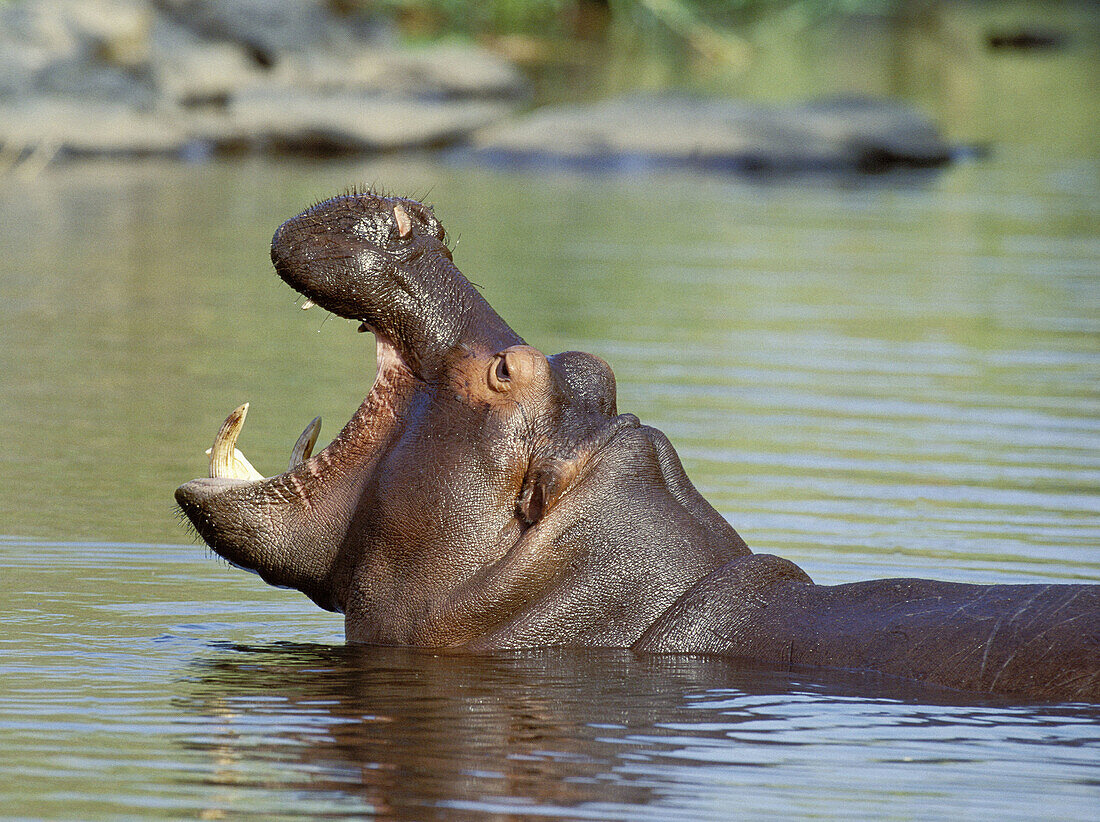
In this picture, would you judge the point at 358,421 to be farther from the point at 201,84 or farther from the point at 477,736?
the point at 201,84

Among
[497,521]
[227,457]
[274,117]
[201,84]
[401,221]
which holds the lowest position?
[497,521]

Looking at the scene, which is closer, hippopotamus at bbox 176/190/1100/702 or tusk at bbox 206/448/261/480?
hippopotamus at bbox 176/190/1100/702

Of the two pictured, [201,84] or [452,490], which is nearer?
[452,490]

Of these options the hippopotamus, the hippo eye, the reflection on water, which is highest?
the hippo eye

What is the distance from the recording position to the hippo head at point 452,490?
5438mm

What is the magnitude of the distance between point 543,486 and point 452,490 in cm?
23

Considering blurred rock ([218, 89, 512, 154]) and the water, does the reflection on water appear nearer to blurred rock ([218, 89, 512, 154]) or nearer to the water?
the water

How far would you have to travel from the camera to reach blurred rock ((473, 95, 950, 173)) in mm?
24344

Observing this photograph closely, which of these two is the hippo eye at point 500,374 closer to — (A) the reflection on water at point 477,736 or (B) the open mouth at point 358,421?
(B) the open mouth at point 358,421

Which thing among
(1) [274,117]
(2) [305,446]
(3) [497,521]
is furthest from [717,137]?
(3) [497,521]

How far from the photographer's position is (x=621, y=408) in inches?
399

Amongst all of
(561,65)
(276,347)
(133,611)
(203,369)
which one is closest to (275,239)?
(133,611)

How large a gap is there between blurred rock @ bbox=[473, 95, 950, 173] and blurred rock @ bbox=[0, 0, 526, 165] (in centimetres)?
154

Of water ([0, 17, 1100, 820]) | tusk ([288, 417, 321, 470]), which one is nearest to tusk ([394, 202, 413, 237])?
tusk ([288, 417, 321, 470])
